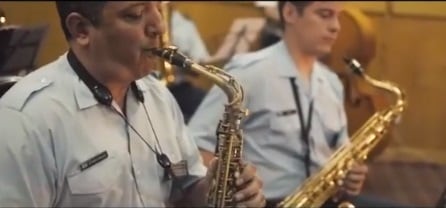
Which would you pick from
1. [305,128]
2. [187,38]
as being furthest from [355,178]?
[187,38]

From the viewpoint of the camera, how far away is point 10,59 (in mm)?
2697

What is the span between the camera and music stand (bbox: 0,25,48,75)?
8.06 ft

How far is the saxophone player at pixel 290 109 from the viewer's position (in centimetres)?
308

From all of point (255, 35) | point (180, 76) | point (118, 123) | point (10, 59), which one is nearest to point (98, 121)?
point (118, 123)

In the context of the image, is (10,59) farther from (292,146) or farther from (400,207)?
(400,207)

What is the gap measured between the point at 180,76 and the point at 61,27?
8.35 ft

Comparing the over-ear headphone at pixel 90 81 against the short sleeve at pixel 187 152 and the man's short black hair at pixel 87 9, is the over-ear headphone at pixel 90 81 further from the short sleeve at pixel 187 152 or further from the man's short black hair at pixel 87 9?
the short sleeve at pixel 187 152

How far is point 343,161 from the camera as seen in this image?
293 cm

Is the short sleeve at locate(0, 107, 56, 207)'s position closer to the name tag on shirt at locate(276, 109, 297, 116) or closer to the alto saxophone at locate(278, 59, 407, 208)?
the alto saxophone at locate(278, 59, 407, 208)

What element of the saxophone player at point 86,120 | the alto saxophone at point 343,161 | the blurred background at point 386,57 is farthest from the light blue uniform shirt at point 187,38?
the saxophone player at point 86,120

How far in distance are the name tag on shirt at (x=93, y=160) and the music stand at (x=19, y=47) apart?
1.61 feet

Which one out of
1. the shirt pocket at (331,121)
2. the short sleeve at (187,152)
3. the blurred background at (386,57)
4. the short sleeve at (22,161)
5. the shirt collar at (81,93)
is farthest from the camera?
the blurred background at (386,57)

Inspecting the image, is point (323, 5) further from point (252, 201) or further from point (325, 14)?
point (252, 201)

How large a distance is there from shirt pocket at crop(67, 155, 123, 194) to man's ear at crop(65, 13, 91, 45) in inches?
10.4
